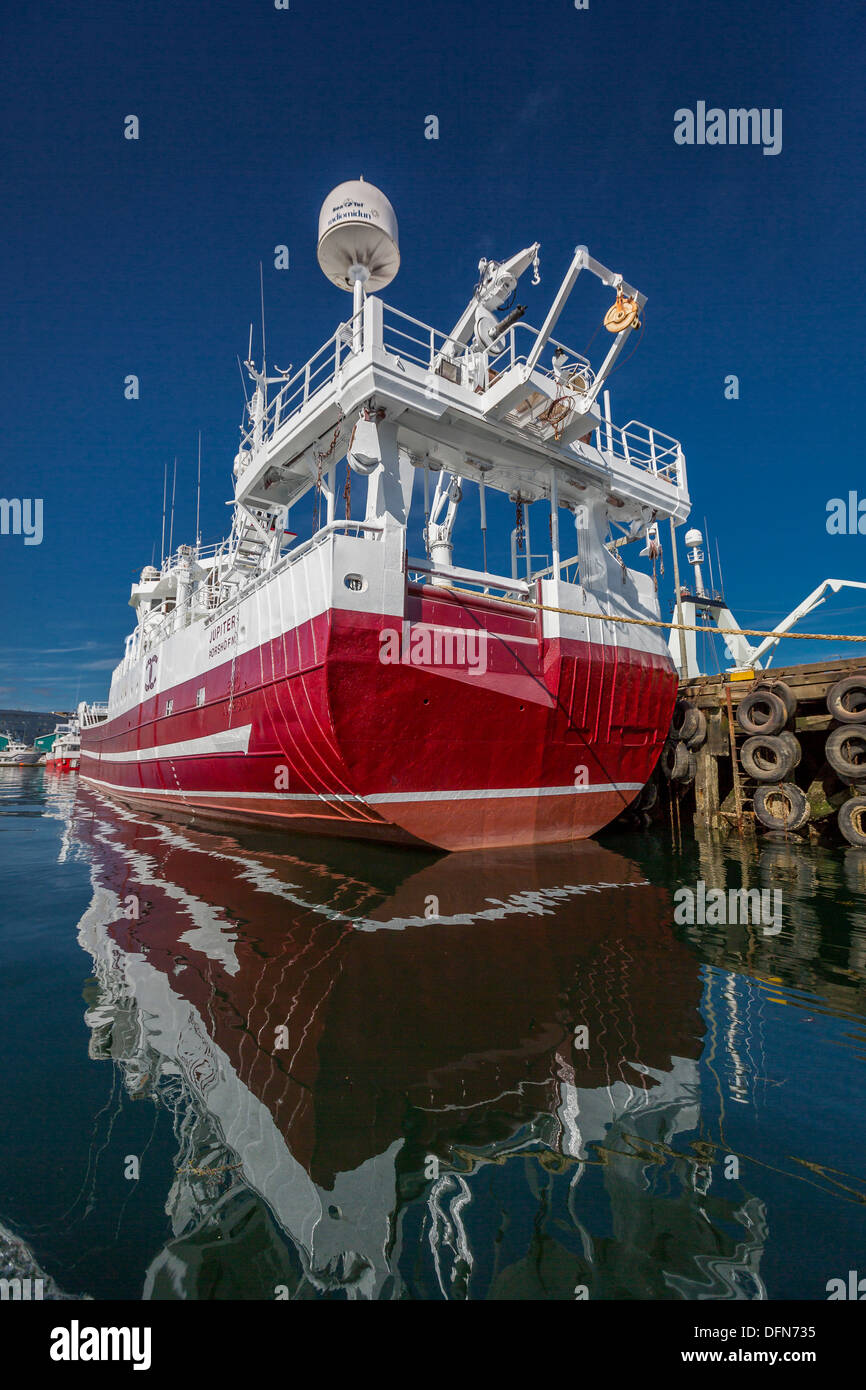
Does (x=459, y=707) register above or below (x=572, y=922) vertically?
above

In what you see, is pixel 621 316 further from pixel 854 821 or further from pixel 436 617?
pixel 854 821

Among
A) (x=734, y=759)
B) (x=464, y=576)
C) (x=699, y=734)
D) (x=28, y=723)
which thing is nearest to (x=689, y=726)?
(x=699, y=734)

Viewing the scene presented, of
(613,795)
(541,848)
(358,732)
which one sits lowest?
(541,848)

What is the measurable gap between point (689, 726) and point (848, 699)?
4.58 metres

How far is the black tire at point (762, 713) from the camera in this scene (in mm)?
14703

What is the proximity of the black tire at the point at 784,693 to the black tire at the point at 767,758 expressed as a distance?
0.73 metres

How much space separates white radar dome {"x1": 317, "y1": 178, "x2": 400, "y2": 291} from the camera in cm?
1298

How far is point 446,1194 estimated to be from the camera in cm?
241

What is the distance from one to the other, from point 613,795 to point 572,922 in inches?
299

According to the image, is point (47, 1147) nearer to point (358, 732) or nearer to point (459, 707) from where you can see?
point (358, 732)

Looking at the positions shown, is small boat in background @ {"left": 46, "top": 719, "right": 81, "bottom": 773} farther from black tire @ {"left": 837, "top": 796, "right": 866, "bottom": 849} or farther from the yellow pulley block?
black tire @ {"left": 837, "top": 796, "right": 866, "bottom": 849}

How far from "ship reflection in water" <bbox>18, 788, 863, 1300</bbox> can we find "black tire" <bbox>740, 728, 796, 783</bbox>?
945 cm
